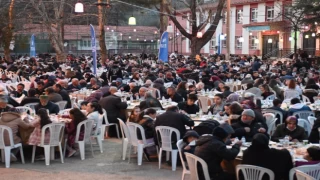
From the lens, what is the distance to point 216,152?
6.08 m

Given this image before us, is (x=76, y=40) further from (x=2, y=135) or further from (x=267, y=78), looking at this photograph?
(x=2, y=135)

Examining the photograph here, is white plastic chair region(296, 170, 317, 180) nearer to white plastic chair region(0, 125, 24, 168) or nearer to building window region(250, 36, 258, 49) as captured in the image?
white plastic chair region(0, 125, 24, 168)

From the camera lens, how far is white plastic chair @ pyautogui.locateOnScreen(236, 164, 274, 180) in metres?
5.54

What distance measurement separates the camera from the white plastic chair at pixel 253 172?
218 inches

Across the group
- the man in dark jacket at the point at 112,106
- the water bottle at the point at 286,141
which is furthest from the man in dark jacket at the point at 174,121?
the man in dark jacket at the point at 112,106

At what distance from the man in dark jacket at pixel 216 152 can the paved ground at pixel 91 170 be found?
1580mm

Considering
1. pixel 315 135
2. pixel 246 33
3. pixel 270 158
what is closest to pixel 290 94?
pixel 315 135

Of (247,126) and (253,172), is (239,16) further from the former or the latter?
(253,172)

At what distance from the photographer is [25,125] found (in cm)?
856

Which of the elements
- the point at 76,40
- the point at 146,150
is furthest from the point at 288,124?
the point at 76,40

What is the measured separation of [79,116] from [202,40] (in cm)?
1968

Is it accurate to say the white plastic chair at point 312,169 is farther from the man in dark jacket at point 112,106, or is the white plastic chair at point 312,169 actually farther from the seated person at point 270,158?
the man in dark jacket at point 112,106

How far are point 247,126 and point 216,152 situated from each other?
5.29 ft

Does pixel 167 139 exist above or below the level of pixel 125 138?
above
